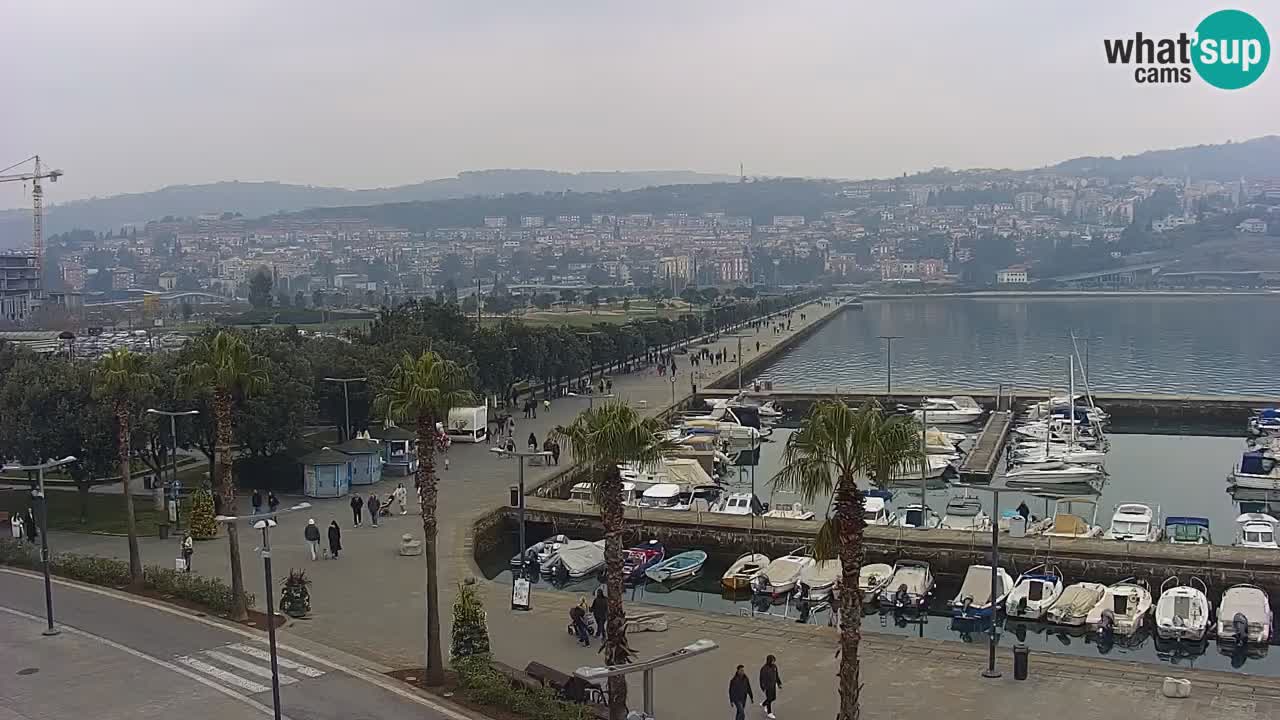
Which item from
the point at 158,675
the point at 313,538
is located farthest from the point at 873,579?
the point at 158,675

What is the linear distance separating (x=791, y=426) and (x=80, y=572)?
1445 inches

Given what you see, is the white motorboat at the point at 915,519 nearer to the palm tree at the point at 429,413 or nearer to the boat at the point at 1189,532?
the boat at the point at 1189,532

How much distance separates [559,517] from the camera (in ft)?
96.9

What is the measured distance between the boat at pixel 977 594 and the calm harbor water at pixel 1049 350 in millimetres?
43159

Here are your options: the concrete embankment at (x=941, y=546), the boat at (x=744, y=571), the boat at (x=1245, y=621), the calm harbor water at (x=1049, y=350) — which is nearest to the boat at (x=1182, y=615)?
the boat at (x=1245, y=621)

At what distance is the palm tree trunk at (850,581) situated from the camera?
12.8 meters

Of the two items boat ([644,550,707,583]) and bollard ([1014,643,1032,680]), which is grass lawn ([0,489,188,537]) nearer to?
boat ([644,550,707,583])

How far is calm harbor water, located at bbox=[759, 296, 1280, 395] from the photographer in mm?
73062

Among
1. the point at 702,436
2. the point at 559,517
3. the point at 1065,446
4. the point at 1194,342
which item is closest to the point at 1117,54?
the point at 1065,446

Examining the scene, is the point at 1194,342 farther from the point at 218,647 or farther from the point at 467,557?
the point at 218,647

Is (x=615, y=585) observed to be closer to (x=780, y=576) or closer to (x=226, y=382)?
(x=226, y=382)

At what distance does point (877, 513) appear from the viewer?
98.7ft

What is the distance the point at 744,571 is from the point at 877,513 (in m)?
6.12

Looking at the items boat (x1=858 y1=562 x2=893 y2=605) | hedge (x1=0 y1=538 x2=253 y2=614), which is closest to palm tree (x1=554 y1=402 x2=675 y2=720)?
hedge (x1=0 y1=538 x2=253 y2=614)
